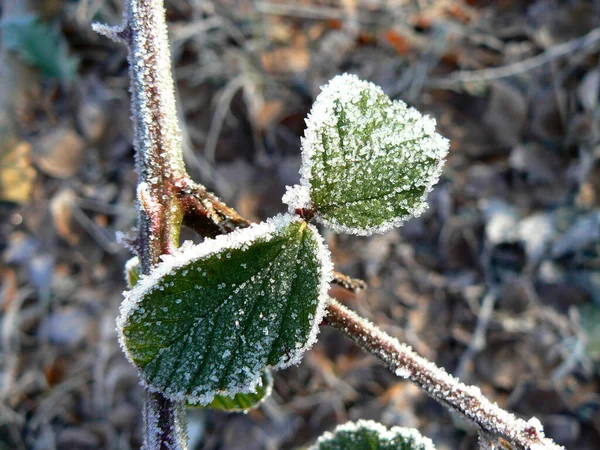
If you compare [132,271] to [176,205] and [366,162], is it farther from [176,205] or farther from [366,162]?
[366,162]

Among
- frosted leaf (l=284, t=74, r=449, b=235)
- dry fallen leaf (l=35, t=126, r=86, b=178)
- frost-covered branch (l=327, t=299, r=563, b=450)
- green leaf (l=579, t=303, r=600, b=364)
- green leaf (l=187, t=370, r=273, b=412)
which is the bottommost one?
dry fallen leaf (l=35, t=126, r=86, b=178)

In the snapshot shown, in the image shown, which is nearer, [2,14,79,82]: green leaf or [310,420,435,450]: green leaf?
[310,420,435,450]: green leaf

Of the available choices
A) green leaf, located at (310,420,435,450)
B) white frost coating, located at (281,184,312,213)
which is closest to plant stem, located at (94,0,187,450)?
white frost coating, located at (281,184,312,213)

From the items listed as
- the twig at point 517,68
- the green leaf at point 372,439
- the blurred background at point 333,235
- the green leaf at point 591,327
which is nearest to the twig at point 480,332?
the blurred background at point 333,235

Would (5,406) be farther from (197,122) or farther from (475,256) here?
(475,256)

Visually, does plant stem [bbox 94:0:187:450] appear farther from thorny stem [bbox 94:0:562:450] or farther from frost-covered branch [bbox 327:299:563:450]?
frost-covered branch [bbox 327:299:563:450]

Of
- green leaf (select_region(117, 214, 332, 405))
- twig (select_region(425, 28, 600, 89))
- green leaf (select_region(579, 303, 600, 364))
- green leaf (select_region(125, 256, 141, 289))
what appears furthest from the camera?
twig (select_region(425, 28, 600, 89))
